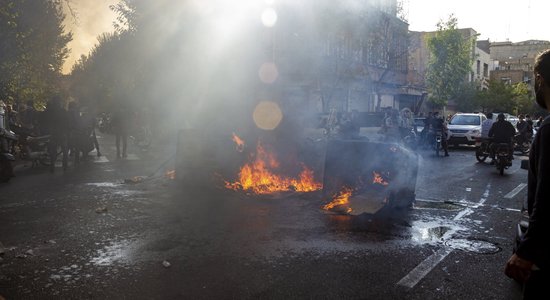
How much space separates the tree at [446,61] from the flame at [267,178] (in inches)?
1485

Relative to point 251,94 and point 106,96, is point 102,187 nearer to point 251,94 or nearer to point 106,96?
point 251,94

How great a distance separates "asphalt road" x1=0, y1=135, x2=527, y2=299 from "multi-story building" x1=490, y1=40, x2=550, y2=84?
244 ft

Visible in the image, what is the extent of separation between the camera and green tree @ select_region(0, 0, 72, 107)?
16906 millimetres

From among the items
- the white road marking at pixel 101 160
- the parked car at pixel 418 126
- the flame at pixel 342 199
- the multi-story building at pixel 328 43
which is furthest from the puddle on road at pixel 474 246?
the parked car at pixel 418 126

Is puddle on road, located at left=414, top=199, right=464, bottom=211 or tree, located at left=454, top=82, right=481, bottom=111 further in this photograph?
tree, located at left=454, top=82, right=481, bottom=111

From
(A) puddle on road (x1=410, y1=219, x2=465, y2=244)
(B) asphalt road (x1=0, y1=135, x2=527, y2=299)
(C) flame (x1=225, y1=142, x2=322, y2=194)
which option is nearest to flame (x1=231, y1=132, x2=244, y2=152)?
(C) flame (x1=225, y1=142, x2=322, y2=194)

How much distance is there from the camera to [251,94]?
477 inches

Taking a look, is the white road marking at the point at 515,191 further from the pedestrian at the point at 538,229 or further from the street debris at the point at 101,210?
the street debris at the point at 101,210

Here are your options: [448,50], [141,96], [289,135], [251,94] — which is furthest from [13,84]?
[448,50]

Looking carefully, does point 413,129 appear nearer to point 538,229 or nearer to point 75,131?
point 75,131

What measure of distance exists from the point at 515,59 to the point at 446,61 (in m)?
53.5

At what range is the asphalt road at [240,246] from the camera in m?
3.97

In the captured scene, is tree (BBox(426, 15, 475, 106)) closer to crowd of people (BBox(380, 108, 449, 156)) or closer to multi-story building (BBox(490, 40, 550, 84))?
crowd of people (BBox(380, 108, 449, 156))

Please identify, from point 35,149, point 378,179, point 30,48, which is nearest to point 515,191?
point 378,179
